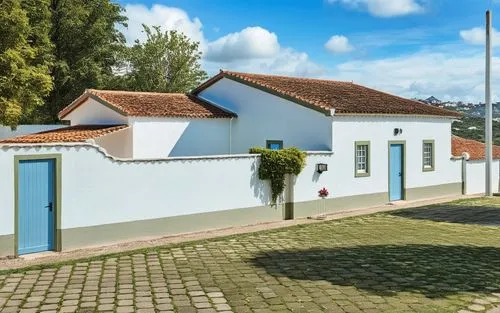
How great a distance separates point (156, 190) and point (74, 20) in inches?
1106

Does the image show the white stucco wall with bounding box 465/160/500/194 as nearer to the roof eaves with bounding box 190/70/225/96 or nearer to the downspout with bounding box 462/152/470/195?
the downspout with bounding box 462/152/470/195

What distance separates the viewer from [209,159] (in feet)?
46.3

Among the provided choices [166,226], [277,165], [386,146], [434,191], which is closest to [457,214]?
[386,146]

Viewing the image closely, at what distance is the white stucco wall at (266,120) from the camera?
1880cm

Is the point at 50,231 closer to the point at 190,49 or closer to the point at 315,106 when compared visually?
the point at 315,106

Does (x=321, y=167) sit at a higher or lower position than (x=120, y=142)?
lower

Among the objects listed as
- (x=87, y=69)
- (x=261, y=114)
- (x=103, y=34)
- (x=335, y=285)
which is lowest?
(x=335, y=285)

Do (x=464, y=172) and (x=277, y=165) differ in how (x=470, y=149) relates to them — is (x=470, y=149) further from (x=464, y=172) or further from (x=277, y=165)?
(x=277, y=165)

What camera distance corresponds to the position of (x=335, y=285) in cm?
866

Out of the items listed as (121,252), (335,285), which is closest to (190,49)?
(121,252)

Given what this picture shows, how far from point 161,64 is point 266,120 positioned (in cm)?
2433

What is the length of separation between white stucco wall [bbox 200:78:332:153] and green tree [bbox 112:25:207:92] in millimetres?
18913

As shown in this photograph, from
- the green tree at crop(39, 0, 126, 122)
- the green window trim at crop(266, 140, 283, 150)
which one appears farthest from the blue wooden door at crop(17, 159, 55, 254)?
the green tree at crop(39, 0, 126, 122)

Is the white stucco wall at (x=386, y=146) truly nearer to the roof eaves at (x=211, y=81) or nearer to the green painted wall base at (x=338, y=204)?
the green painted wall base at (x=338, y=204)
